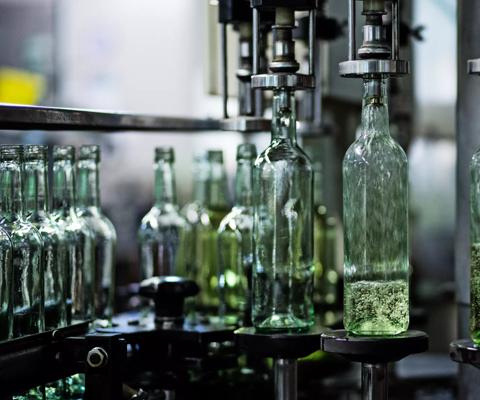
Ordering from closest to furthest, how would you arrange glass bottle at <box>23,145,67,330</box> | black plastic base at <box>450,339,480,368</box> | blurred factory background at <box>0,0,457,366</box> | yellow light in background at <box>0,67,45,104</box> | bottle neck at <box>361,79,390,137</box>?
1. black plastic base at <box>450,339,480,368</box>
2. bottle neck at <box>361,79,390,137</box>
3. glass bottle at <box>23,145,67,330</box>
4. blurred factory background at <box>0,0,457,366</box>
5. yellow light in background at <box>0,67,45,104</box>

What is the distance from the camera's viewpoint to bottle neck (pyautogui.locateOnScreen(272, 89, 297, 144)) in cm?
161

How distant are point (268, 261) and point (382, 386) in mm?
261

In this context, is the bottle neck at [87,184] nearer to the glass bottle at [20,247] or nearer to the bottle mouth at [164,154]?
the bottle mouth at [164,154]

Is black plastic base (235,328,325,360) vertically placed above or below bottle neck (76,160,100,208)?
below

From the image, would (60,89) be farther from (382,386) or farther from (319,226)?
(382,386)

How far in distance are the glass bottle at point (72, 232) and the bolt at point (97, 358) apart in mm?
199

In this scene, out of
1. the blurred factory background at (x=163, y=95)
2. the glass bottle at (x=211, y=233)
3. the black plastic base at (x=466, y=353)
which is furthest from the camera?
the blurred factory background at (x=163, y=95)

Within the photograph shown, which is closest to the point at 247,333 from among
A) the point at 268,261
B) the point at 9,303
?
the point at 268,261

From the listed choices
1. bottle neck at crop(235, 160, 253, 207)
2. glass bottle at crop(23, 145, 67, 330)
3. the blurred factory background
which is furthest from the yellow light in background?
glass bottle at crop(23, 145, 67, 330)

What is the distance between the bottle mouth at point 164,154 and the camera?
1962 millimetres

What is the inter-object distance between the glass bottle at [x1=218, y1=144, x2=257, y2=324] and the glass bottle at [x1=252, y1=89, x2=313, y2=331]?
0.29 metres

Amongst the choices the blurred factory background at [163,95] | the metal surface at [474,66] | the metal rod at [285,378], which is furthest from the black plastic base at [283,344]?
the blurred factory background at [163,95]

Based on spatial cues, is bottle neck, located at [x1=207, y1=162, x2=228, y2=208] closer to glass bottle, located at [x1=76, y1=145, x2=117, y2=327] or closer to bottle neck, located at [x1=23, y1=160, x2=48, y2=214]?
glass bottle, located at [x1=76, y1=145, x2=117, y2=327]

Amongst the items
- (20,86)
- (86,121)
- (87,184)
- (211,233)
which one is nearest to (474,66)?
(86,121)
